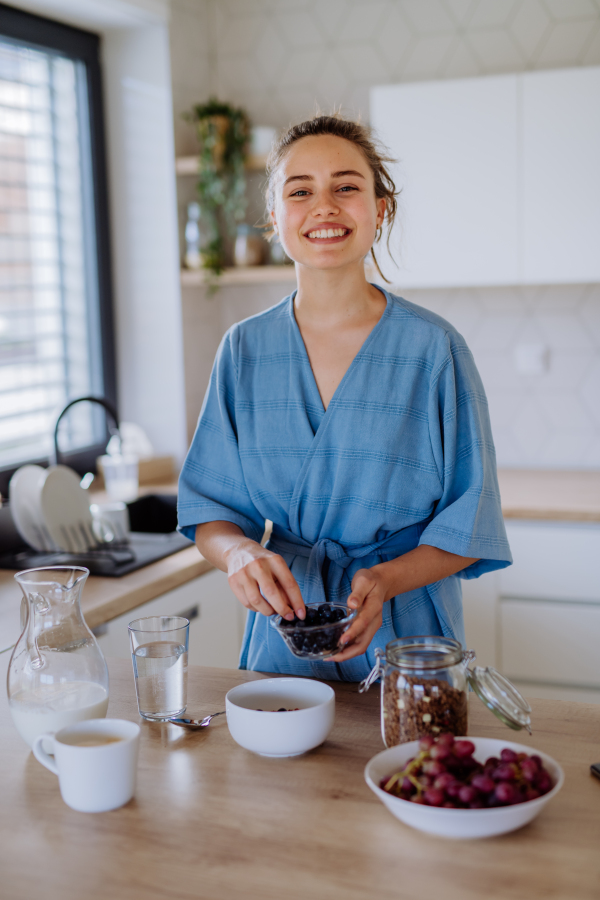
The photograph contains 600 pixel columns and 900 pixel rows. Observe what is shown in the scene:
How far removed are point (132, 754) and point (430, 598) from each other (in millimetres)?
634

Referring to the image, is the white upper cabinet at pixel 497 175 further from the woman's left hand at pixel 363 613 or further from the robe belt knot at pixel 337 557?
the woman's left hand at pixel 363 613

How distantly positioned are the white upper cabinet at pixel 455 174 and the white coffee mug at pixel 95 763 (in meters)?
1.94

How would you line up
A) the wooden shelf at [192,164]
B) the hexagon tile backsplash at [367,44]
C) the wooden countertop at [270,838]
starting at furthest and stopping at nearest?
the wooden shelf at [192,164] < the hexagon tile backsplash at [367,44] < the wooden countertop at [270,838]

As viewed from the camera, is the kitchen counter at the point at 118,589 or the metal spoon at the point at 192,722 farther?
the kitchen counter at the point at 118,589

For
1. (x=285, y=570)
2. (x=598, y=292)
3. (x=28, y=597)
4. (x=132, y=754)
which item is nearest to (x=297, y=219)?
(x=285, y=570)

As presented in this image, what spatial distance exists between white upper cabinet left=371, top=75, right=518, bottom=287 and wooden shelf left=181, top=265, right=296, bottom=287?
1.35 feet

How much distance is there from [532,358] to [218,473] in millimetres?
1838

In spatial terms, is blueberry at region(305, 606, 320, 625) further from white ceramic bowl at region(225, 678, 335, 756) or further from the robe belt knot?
the robe belt knot

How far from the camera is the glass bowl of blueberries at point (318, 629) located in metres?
1.04

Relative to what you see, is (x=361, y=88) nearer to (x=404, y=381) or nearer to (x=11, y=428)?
(x=11, y=428)

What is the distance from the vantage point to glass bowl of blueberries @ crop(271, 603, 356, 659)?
3.42 feet

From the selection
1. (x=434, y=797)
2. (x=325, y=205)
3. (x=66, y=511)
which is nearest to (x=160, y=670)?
(x=434, y=797)

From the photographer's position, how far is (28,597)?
1.03 m

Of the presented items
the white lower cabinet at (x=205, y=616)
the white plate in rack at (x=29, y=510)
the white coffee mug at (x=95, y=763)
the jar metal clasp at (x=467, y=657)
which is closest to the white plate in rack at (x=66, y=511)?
the white plate in rack at (x=29, y=510)
